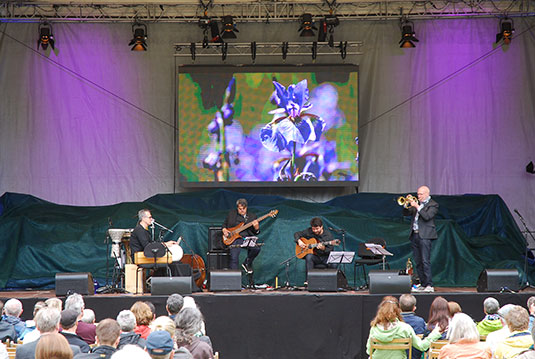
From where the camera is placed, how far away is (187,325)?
588cm

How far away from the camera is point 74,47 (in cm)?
1589

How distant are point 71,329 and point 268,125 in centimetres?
969

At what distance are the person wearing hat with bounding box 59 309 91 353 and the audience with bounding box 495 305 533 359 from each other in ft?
10.8

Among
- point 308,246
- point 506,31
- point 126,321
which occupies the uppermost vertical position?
point 506,31

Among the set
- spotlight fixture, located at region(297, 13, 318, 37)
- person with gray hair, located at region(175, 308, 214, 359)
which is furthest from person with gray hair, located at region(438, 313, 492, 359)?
spotlight fixture, located at region(297, 13, 318, 37)

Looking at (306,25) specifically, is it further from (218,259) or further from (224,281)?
(224,281)

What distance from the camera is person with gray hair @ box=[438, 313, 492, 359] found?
5699 mm

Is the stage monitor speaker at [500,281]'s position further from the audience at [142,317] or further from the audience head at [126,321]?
the audience head at [126,321]

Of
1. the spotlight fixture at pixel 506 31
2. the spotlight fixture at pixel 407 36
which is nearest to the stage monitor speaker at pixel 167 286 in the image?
the spotlight fixture at pixel 407 36

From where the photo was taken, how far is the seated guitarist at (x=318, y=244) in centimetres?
1171

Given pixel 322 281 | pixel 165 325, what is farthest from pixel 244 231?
pixel 165 325

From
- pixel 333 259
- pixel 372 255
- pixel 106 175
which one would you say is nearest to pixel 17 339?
pixel 333 259

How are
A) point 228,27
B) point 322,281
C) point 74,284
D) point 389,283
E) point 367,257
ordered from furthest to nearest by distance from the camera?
point 228,27
point 367,257
point 322,281
point 74,284
point 389,283

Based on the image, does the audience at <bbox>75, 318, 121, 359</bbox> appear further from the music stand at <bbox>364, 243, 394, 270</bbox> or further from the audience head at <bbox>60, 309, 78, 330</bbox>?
the music stand at <bbox>364, 243, 394, 270</bbox>
